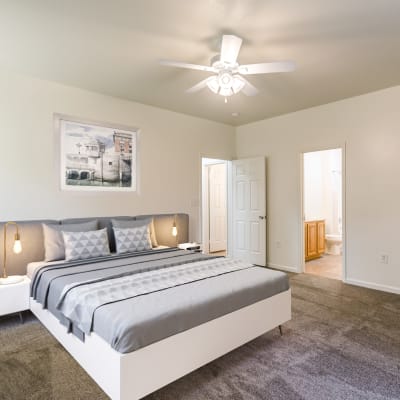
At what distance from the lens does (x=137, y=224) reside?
3926mm

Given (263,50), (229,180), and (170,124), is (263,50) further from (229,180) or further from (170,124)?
(229,180)

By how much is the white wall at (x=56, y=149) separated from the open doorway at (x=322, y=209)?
2.28 meters

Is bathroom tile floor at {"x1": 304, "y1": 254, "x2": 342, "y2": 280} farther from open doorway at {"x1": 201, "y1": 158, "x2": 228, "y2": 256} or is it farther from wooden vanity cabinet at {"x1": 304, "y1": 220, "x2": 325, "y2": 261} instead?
open doorway at {"x1": 201, "y1": 158, "x2": 228, "y2": 256}

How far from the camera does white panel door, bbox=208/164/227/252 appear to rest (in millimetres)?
6559

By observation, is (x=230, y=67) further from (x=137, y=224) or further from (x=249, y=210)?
(x=249, y=210)

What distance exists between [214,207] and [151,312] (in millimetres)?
4870

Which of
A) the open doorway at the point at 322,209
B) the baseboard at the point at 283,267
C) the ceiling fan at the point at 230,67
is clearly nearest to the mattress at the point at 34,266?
the ceiling fan at the point at 230,67

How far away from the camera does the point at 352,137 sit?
416 cm

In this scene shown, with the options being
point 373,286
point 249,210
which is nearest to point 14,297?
point 249,210

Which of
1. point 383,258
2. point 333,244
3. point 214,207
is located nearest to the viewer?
point 383,258

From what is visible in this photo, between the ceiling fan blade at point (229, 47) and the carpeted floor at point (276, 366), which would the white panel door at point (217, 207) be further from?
the ceiling fan blade at point (229, 47)

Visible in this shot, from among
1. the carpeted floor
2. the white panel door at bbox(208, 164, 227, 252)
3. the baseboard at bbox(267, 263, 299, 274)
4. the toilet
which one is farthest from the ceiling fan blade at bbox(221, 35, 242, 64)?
the toilet

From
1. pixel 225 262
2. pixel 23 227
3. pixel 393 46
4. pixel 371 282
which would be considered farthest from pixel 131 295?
pixel 371 282

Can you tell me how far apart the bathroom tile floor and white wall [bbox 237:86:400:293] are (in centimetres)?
40
